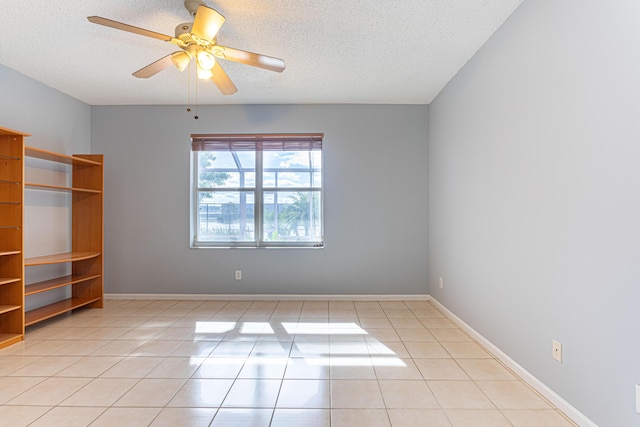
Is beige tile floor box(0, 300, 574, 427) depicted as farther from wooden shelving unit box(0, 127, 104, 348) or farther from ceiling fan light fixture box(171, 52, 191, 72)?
ceiling fan light fixture box(171, 52, 191, 72)

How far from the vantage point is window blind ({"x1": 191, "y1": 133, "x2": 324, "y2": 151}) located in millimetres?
4145

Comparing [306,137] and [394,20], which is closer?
[394,20]

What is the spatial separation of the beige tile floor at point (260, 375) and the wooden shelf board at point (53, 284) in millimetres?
404

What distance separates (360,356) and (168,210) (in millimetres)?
3063

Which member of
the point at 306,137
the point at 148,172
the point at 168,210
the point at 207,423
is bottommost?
the point at 207,423

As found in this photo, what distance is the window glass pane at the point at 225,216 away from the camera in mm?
4250

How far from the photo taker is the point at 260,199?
422 centimetres

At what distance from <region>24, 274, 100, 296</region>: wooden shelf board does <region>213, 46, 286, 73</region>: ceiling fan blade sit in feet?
8.95

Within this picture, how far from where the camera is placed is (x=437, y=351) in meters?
2.61

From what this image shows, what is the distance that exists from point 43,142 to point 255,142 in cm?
231

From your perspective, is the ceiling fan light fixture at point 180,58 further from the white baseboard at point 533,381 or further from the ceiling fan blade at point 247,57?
the white baseboard at point 533,381

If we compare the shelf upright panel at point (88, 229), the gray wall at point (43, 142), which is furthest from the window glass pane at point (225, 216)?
the gray wall at point (43, 142)

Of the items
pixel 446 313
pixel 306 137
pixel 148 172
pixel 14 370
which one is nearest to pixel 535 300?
pixel 446 313

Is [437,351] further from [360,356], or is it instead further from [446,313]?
[446,313]
